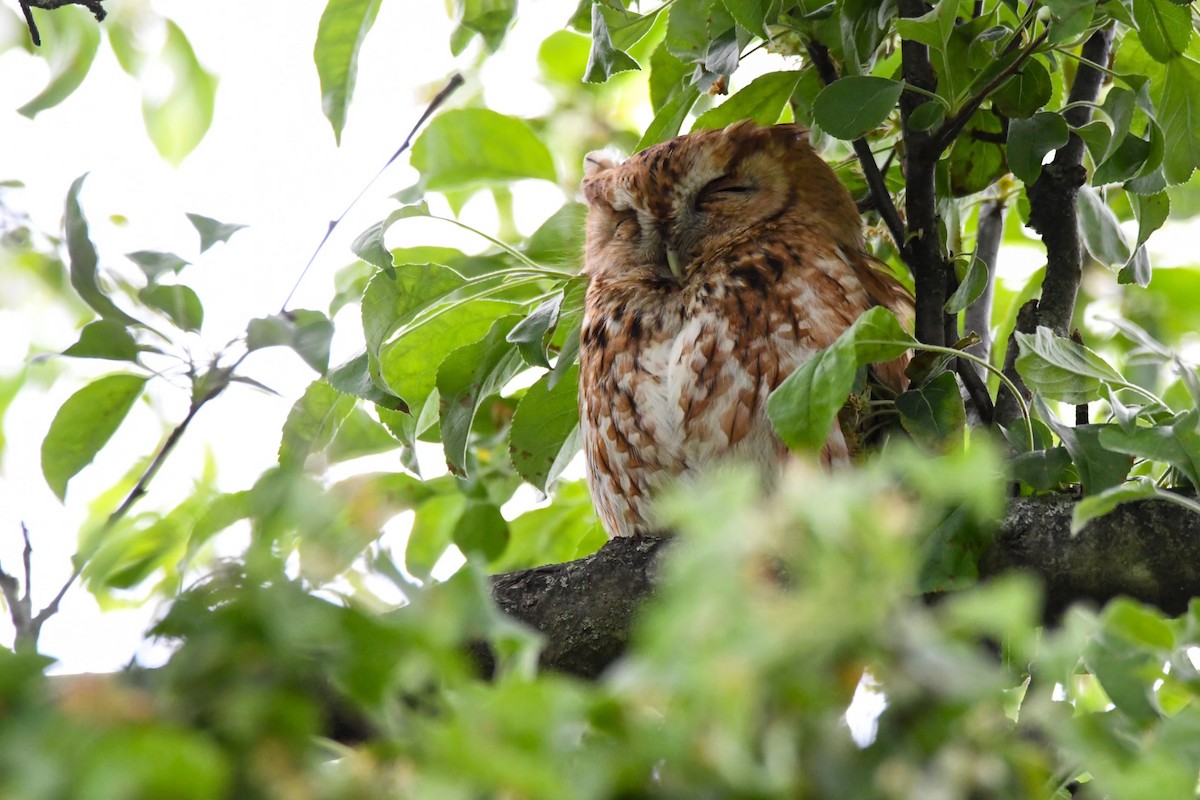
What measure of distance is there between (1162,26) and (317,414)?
4.72ft

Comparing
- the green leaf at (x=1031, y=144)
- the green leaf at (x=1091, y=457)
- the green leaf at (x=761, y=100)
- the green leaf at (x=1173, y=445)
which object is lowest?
the green leaf at (x=1091, y=457)

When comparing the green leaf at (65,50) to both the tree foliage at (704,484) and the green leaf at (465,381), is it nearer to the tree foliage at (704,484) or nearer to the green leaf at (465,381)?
the tree foliage at (704,484)

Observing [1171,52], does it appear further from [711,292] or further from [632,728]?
[632,728]

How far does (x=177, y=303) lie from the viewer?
5.65ft

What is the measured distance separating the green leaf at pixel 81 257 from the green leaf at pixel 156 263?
0.05m

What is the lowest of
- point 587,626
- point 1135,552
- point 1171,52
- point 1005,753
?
point 1135,552

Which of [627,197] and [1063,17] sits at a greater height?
[1063,17]

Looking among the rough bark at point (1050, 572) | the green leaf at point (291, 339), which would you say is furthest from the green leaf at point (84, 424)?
the rough bark at point (1050, 572)

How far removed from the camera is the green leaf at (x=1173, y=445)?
1.42 meters

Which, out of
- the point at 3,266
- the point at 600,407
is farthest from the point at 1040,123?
the point at 3,266

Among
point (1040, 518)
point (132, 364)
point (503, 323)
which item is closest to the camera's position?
point (1040, 518)

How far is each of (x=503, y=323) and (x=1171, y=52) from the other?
1.10 m

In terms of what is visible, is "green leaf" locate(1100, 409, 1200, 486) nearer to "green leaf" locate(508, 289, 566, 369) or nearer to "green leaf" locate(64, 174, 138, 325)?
"green leaf" locate(508, 289, 566, 369)

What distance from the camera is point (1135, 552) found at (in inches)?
64.6
